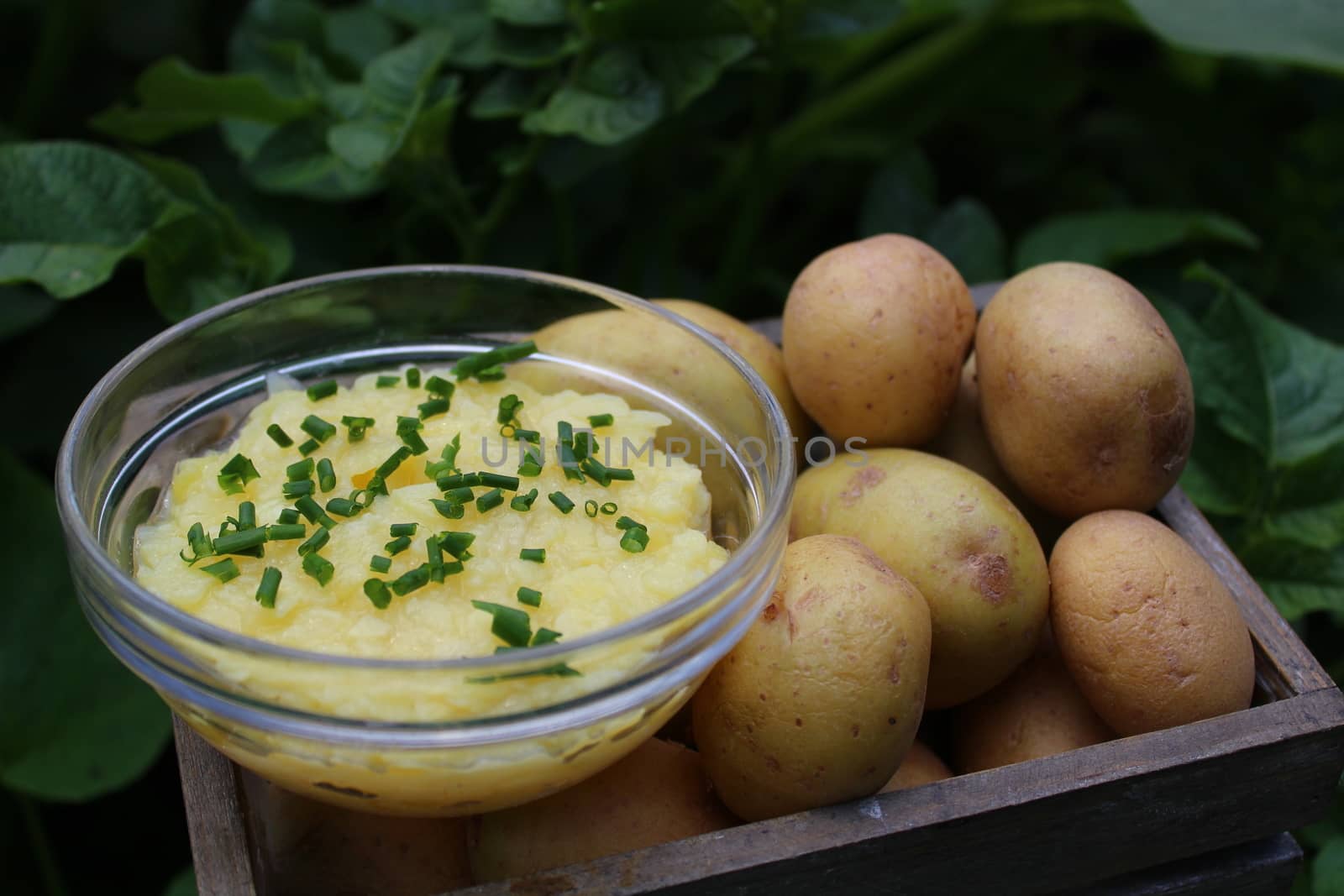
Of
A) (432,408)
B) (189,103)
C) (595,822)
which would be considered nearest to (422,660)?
(595,822)

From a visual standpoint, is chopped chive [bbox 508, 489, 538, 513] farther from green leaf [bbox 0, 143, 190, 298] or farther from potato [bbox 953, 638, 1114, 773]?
green leaf [bbox 0, 143, 190, 298]

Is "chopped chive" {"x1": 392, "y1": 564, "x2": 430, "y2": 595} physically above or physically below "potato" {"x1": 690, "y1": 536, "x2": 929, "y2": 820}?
above

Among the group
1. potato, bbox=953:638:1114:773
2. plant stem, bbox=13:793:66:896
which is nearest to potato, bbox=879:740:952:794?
potato, bbox=953:638:1114:773

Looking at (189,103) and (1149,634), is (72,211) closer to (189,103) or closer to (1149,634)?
(189,103)

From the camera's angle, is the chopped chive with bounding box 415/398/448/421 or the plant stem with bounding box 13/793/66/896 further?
the plant stem with bounding box 13/793/66/896

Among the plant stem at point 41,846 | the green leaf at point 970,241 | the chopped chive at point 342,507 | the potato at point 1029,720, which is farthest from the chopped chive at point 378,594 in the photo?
the green leaf at point 970,241

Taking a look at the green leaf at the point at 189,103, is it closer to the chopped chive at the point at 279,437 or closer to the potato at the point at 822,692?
the chopped chive at the point at 279,437
